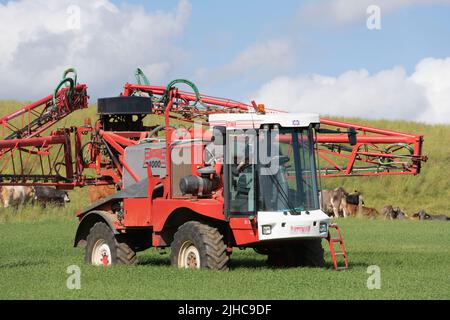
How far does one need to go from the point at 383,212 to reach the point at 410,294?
2850 cm

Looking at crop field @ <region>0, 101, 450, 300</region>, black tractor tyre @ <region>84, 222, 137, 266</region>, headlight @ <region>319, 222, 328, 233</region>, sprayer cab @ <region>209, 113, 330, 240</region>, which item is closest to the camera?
crop field @ <region>0, 101, 450, 300</region>

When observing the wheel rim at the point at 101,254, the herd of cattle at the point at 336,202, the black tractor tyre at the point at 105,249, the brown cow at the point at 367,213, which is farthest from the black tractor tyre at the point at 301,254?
the brown cow at the point at 367,213

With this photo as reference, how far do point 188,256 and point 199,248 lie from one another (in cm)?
62

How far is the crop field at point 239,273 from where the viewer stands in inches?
540

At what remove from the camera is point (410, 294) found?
13695mm

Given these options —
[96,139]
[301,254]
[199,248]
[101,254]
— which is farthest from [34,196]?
[199,248]

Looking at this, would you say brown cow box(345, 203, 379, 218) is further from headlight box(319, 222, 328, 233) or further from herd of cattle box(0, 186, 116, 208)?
headlight box(319, 222, 328, 233)

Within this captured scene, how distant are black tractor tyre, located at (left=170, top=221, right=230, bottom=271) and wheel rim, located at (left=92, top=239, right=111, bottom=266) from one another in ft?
7.36

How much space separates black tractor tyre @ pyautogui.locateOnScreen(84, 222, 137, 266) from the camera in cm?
1847

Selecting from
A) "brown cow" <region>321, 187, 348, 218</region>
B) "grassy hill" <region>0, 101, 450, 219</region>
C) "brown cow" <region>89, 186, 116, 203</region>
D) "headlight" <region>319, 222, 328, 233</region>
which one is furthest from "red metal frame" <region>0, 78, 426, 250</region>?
"grassy hill" <region>0, 101, 450, 219</region>

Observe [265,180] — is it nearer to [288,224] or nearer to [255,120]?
[288,224]

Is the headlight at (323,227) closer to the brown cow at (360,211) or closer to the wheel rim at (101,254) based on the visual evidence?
the wheel rim at (101,254)

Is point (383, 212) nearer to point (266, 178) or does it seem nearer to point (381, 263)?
point (381, 263)
